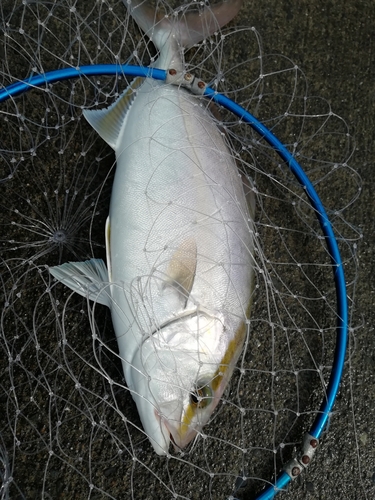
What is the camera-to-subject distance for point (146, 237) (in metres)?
1.18

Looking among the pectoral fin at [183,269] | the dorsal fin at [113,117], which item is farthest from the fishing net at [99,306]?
the pectoral fin at [183,269]

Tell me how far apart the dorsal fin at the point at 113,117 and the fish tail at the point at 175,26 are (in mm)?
114

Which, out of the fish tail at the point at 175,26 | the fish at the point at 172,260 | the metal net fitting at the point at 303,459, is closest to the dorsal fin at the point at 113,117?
the fish at the point at 172,260

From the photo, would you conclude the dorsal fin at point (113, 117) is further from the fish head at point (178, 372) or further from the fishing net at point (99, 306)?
the fish head at point (178, 372)

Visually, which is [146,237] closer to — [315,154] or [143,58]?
[143,58]

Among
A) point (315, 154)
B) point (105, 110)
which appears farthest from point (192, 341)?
point (315, 154)

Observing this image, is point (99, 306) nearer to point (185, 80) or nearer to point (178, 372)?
point (178, 372)

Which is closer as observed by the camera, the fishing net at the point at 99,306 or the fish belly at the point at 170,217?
the fish belly at the point at 170,217

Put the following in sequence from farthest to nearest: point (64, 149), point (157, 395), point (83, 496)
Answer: point (64, 149) → point (83, 496) → point (157, 395)

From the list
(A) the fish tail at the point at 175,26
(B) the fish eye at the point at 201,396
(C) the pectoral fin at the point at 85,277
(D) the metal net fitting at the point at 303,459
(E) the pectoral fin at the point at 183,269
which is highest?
(A) the fish tail at the point at 175,26

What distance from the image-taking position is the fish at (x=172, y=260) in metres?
1.14

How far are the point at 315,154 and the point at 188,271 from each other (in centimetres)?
67

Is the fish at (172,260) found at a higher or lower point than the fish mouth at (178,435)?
higher

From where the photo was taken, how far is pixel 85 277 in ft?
4.11
